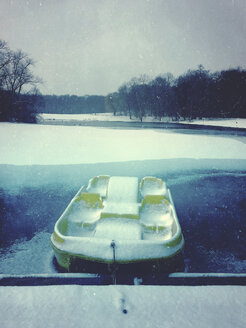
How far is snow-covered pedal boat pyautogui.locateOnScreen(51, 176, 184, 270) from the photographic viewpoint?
4.69 m

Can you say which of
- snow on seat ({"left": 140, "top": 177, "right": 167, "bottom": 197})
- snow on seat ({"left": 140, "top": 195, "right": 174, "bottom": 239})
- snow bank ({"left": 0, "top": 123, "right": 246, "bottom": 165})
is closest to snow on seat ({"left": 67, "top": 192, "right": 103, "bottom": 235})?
snow on seat ({"left": 140, "top": 195, "right": 174, "bottom": 239})

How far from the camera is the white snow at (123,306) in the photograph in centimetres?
334

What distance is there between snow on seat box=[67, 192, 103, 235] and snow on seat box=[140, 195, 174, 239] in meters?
1.35

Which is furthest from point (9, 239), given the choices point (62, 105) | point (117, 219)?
point (62, 105)

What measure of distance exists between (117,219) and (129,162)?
30.4ft

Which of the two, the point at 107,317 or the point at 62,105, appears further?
the point at 62,105

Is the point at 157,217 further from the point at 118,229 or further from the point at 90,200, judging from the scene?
the point at 90,200

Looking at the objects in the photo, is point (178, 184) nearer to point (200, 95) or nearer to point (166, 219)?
point (166, 219)

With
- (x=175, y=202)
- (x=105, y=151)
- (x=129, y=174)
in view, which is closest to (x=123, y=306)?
(x=175, y=202)

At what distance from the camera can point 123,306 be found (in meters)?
3.64

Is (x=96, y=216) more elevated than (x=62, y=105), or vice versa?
(x=62, y=105)

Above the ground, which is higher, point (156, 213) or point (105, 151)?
point (105, 151)

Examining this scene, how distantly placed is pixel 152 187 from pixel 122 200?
1.99 m

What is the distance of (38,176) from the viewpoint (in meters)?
12.5
